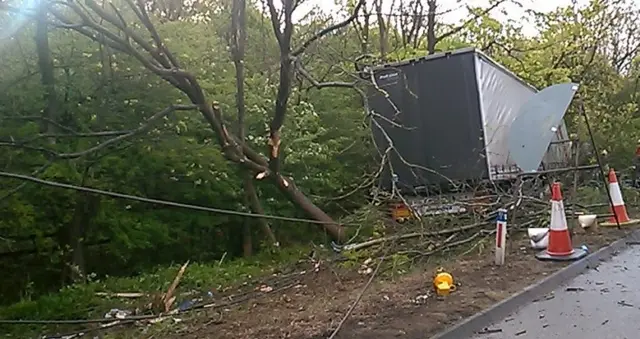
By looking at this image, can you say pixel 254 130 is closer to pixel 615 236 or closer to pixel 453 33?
pixel 615 236

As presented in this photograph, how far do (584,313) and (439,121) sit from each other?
6320 millimetres

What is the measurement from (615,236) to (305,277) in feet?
14.4

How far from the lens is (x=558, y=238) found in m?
7.73

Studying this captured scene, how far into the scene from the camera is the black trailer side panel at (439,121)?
11180 mm

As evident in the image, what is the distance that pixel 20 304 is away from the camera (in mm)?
10344

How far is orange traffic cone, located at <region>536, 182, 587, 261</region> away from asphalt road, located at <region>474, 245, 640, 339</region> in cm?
52

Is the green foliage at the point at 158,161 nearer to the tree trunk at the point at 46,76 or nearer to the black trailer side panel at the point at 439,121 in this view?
the tree trunk at the point at 46,76

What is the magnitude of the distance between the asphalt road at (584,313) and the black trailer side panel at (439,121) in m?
4.41

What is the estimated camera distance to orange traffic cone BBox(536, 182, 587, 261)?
7.55 m

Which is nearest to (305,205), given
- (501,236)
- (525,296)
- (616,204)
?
(616,204)

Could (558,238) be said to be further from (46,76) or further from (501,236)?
(46,76)

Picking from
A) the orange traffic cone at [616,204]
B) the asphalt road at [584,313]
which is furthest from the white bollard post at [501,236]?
the orange traffic cone at [616,204]

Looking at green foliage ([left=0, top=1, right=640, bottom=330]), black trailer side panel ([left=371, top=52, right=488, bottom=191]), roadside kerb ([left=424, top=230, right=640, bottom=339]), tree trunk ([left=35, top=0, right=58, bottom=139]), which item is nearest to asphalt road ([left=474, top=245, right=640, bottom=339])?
roadside kerb ([left=424, top=230, right=640, bottom=339])

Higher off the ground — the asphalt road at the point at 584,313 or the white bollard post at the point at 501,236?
the white bollard post at the point at 501,236
